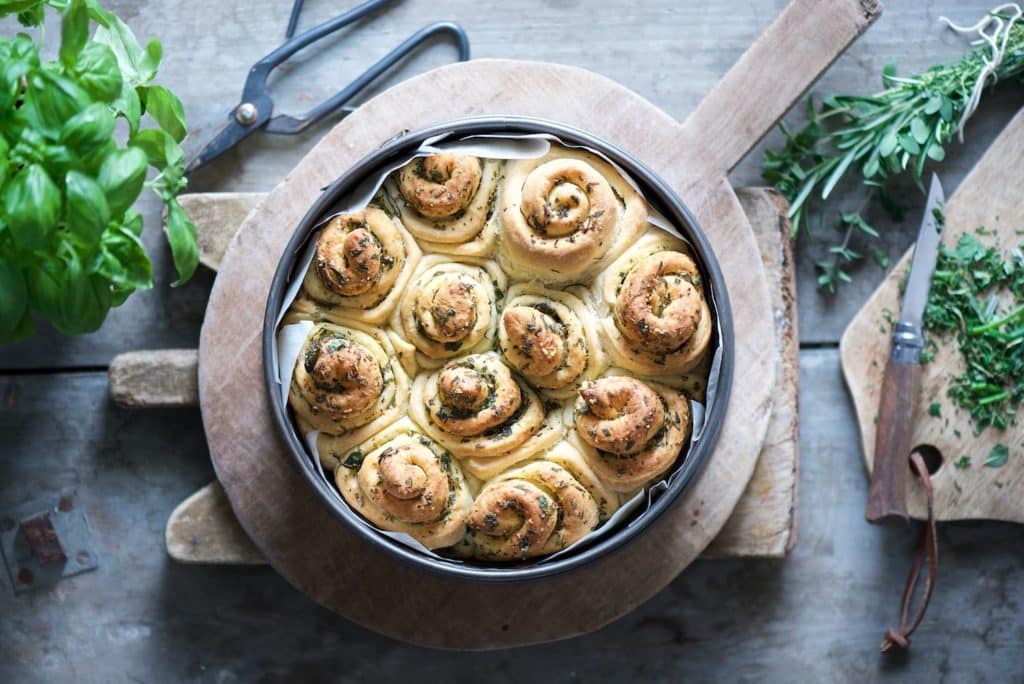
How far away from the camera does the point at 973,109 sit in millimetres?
2924

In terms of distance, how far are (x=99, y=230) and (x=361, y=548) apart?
120cm

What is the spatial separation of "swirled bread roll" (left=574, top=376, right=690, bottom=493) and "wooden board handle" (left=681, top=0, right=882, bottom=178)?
2.36 feet

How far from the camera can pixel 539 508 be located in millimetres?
2359

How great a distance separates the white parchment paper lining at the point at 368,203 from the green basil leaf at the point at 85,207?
1.97 ft

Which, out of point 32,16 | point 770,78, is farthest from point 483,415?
point 32,16

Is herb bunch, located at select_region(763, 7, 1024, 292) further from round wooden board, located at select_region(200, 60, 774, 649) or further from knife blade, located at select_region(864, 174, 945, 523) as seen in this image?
round wooden board, located at select_region(200, 60, 774, 649)

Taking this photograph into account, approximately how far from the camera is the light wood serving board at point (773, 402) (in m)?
2.81

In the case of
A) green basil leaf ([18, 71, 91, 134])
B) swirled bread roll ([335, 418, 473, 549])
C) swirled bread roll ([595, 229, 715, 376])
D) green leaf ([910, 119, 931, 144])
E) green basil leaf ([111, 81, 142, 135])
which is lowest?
swirled bread roll ([335, 418, 473, 549])

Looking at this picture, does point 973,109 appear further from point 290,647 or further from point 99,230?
point 290,647

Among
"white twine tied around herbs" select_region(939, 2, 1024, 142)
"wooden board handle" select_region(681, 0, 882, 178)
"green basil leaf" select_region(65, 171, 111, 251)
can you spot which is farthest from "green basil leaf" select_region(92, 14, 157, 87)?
"white twine tied around herbs" select_region(939, 2, 1024, 142)

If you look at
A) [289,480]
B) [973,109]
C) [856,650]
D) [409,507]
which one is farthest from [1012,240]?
[289,480]

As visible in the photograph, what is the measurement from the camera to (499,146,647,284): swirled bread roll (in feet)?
7.80

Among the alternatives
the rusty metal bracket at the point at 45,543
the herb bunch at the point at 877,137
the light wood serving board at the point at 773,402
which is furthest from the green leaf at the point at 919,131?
the rusty metal bracket at the point at 45,543

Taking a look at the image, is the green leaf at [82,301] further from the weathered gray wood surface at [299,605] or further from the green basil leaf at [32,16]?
the weathered gray wood surface at [299,605]
